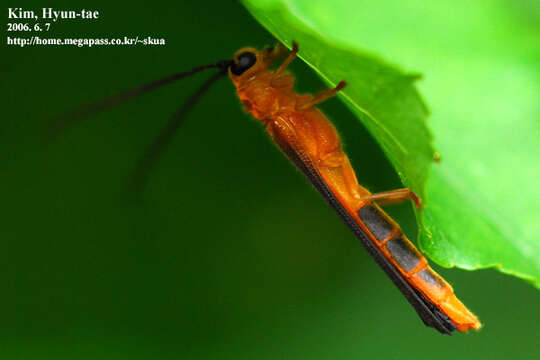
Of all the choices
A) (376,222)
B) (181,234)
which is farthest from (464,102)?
(181,234)

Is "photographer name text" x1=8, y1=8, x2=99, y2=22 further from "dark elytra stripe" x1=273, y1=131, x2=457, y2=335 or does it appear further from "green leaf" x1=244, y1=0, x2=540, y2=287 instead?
"green leaf" x1=244, y1=0, x2=540, y2=287

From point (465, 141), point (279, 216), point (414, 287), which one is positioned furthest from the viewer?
point (279, 216)

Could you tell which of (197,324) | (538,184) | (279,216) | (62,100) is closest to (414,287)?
(538,184)

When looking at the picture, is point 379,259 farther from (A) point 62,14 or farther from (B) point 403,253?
(A) point 62,14

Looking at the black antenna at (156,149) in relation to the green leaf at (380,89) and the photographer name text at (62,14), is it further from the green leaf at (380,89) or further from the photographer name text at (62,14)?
the green leaf at (380,89)

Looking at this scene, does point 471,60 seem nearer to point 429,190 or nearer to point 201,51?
point 429,190

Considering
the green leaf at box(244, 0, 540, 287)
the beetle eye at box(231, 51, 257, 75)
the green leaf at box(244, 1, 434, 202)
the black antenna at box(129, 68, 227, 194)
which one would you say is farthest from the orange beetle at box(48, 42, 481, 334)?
the green leaf at box(244, 1, 434, 202)
